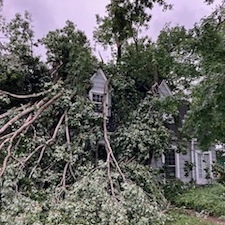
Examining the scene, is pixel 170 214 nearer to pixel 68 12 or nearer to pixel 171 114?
pixel 171 114

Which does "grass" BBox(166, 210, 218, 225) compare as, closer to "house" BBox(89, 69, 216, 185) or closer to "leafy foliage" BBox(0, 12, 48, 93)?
"house" BBox(89, 69, 216, 185)

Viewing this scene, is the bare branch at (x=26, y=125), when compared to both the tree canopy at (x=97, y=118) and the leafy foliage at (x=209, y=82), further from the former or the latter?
the leafy foliage at (x=209, y=82)

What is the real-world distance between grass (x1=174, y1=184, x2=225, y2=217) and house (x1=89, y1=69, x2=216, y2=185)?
2.03 meters

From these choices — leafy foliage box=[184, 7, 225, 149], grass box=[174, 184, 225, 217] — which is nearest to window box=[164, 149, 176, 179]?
grass box=[174, 184, 225, 217]

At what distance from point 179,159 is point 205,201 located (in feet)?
16.9

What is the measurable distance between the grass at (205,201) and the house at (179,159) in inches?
79.9

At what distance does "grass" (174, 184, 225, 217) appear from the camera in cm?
841

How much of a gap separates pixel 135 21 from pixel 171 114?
4.54m

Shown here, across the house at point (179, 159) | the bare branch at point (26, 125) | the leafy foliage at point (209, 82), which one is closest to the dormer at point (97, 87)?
the house at point (179, 159)

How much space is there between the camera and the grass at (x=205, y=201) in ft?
27.6

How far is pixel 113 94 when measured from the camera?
37.1 ft

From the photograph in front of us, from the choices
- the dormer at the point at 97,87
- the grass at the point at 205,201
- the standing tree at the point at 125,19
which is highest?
the standing tree at the point at 125,19

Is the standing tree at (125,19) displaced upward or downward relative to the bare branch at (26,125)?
upward

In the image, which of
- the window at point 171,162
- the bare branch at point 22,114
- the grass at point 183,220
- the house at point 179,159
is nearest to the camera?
the grass at point 183,220
